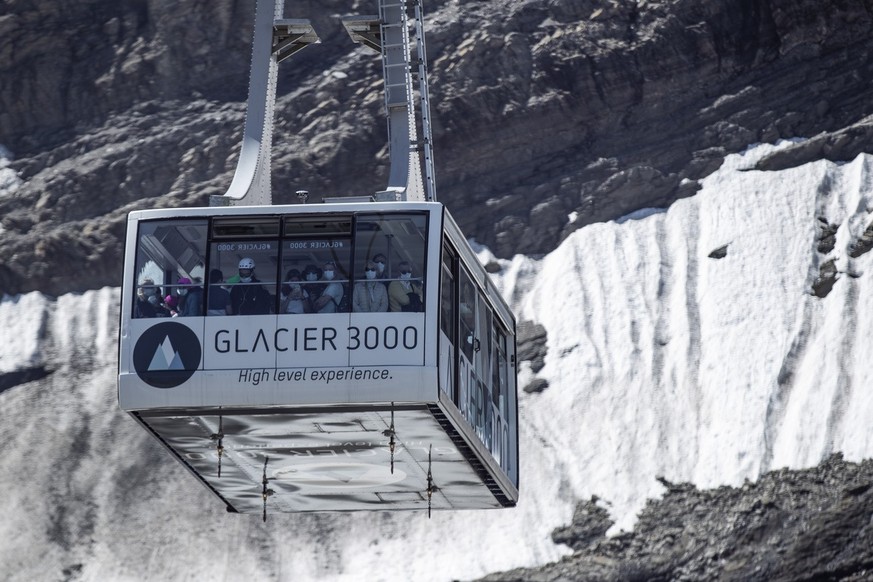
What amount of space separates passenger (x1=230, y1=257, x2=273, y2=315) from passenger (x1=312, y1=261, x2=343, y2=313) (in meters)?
0.58

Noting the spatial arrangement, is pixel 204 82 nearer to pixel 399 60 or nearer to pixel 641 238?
pixel 641 238

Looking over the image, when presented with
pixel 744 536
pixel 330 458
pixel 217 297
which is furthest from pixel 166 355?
pixel 744 536

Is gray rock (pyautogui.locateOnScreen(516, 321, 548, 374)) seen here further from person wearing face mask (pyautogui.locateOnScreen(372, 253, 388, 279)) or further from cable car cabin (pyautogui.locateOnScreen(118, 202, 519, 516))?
person wearing face mask (pyautogui.locateOnScreen(372, 253, 388, 279))

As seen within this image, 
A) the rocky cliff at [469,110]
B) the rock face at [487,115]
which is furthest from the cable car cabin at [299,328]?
the rock face at [487,115]

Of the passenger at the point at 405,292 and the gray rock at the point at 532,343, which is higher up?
the gray rock at the point at 532,343

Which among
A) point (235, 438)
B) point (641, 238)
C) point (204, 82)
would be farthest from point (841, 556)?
point (204, 82)

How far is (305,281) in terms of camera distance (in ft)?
65.8

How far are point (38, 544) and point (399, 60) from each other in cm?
2390

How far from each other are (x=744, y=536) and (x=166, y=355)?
73.1 ft

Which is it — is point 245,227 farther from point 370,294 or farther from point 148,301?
point 370,294

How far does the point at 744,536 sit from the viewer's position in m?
39.2

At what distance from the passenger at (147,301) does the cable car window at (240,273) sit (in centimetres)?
63

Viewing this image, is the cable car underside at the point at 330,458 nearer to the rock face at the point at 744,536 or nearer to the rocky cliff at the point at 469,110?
the rock face at the point at 744,536

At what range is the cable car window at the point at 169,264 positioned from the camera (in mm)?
20266
